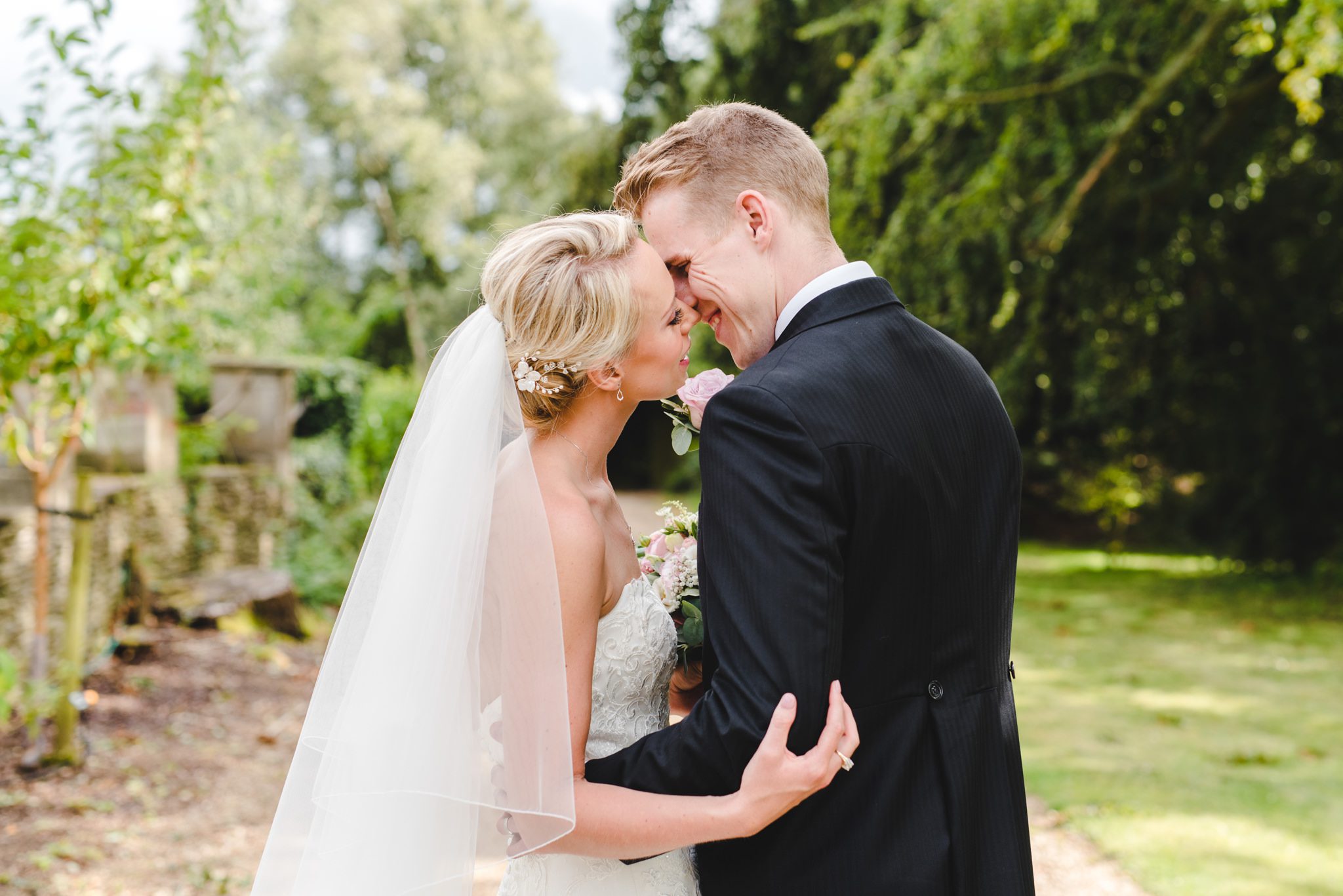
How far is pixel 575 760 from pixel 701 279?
34.4 inches

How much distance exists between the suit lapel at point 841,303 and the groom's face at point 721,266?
0.10 metres

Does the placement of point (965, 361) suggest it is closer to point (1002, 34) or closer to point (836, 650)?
point (836, 650)

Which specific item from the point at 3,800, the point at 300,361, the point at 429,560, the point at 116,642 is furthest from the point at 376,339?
the point at 429,560

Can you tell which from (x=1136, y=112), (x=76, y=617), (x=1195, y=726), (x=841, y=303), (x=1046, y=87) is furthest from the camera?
(x=1046, y=87)

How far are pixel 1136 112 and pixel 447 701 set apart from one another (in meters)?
7.57

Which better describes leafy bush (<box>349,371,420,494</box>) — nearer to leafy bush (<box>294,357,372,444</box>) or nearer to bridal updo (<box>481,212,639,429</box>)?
leafy bush (<box>294,357,372,444</box>)

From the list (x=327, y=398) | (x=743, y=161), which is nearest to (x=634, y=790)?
(x=743, y=161)

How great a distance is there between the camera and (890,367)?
1.59 m

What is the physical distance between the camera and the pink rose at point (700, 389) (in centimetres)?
199

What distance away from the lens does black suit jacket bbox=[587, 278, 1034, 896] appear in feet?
4.67

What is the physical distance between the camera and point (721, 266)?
1.83 m

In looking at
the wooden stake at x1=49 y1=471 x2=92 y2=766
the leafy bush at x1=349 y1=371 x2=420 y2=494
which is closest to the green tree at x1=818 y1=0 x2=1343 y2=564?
the wooden stake at x1=49 y1=471 x2=92 y2=766

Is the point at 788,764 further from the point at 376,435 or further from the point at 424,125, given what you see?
the point at 424,125

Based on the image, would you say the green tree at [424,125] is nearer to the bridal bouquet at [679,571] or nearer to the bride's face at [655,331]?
the bridal bouquet at [679,571]
